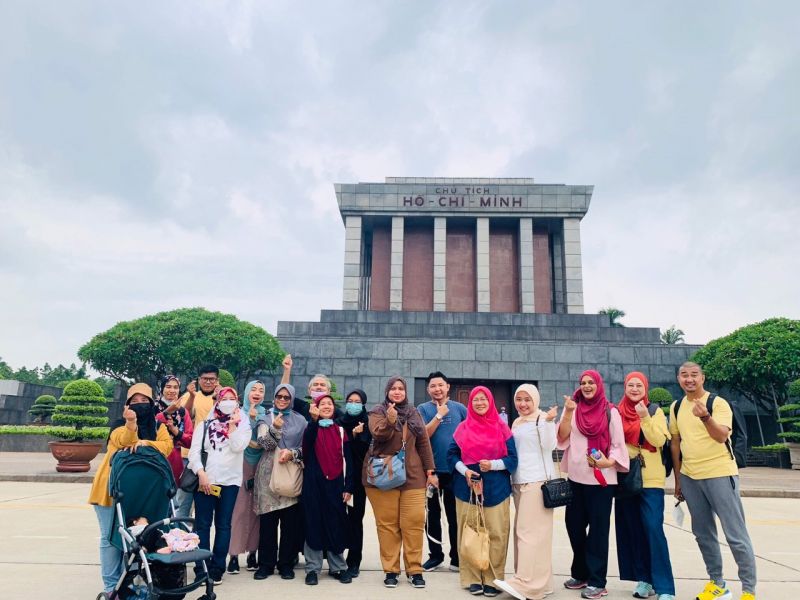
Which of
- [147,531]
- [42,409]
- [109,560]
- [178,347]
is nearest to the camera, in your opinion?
[147,531]

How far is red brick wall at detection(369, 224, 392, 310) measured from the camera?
28078 mm

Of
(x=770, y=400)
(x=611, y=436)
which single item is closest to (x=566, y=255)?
(x=770, y=400)

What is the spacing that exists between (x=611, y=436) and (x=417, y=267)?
23.8 m

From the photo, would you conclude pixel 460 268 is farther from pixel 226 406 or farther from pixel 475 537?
pixel 475 537

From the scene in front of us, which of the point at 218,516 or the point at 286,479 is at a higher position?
the point at 286,479

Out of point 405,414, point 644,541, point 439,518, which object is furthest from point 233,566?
point 644,541

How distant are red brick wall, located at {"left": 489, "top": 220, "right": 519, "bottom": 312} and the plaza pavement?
1911cm

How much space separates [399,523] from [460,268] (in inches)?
933

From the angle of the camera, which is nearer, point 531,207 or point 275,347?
point 275,347

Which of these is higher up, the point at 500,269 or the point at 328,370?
the point at 500,269

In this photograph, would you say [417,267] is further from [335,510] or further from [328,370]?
[335,510]

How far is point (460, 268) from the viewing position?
28094 millimetres

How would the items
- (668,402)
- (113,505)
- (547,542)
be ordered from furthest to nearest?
(668,402) → (547,542) → (113,505)

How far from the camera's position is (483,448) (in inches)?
185
